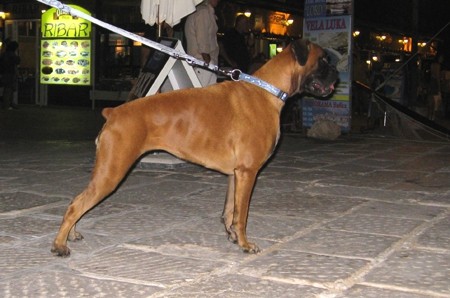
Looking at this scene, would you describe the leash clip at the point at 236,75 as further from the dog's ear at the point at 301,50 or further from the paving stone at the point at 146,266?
the paving stone at the point at 146,266

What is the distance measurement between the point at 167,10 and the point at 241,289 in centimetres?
520

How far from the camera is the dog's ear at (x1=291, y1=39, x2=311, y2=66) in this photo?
4.56 m

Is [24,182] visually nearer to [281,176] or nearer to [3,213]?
[3,213]

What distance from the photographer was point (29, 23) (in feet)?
70.3

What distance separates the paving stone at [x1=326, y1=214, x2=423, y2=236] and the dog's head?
1.19m

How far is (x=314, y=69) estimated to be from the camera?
183 inches

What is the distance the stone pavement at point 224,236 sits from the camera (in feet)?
12.1

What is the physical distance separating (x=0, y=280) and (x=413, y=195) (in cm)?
443

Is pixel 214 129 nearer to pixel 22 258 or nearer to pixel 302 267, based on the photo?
pixel 302 267

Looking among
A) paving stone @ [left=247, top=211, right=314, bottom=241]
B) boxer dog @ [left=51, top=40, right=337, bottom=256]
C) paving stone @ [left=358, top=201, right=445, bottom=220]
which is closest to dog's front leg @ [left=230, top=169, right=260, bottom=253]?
boxer dog @ [left=51, top=40, right=337, bottom=256]

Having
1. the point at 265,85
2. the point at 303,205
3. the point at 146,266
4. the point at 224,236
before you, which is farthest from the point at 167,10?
the point at 146,266

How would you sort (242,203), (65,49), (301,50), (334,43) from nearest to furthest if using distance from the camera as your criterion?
1. (242,203)
2. (301,50)
3. (334,43)
4. (65,49)

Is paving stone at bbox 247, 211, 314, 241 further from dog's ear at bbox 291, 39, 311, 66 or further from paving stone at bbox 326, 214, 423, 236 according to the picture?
dog's ear at bbox 291, 39, 311, 66

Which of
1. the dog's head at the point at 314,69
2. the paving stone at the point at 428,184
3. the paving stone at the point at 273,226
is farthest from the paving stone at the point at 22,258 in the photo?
the paving stone at the point at 428,184
